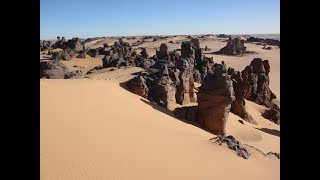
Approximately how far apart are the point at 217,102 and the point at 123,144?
7132mm

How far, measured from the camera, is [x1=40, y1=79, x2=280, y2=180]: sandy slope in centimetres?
936

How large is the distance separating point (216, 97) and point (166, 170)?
7898 mm

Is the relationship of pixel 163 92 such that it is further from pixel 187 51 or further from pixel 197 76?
pixel 187 51

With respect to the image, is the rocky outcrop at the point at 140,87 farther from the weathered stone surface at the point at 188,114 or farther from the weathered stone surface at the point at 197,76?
the weathered stone surface at the point at 197,76

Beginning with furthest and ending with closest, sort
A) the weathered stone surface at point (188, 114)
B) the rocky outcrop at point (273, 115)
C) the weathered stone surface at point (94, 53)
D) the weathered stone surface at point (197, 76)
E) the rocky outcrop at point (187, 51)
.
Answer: the weathered stone surface at point (94, 53), the rocky outcrop at point (187, 51), the weathered stone surface at point (197, 76), the rocky outcrop at point (273, 115), the weathered stone surface at point (188, 114)

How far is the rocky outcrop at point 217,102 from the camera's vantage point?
16.9 metres

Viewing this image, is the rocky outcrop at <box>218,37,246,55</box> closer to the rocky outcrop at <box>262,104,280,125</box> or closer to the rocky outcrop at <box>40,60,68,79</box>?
the rocky outcrop at <box>262,104,280,125</box>

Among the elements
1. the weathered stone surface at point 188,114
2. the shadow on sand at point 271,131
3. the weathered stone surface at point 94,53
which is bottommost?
the shadow on sand at point 271,131

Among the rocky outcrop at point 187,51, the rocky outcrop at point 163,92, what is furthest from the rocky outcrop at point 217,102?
the rocky outcrop at point 187,51

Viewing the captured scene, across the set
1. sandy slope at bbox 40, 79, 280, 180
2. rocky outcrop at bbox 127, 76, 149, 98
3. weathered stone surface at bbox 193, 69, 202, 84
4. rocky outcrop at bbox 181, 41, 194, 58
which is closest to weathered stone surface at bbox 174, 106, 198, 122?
sandy slope at bbox 40, 79, 280, 180

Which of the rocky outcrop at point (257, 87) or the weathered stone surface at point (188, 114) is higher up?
the rocky outcrop at point (257, 87)

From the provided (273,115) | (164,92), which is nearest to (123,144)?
(164,92)

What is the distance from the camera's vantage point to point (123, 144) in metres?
11.3
